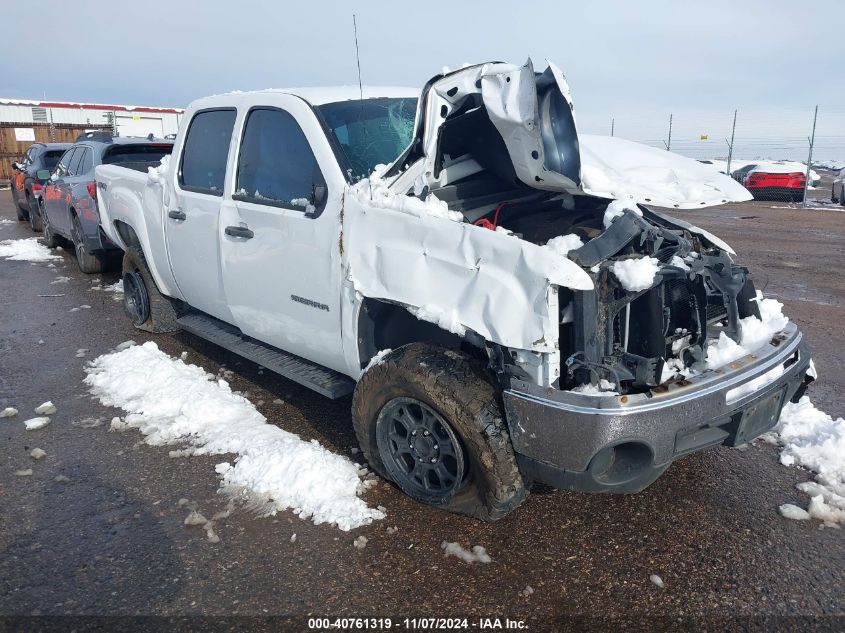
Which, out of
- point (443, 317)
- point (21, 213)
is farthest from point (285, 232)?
point (21, 213)

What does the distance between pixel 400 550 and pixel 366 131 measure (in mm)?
2301

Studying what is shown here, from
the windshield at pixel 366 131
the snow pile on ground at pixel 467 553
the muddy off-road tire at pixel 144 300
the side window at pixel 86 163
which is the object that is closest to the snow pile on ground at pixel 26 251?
the side window at pixel 86 163

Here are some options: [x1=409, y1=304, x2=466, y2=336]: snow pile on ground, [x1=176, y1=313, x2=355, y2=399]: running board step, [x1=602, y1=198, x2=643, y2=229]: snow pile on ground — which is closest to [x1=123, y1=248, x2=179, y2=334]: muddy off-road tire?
[x1=176, y1=313, x2=355, y2=399]: running board step

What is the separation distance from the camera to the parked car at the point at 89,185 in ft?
27.0

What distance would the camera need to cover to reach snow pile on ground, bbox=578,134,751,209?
9.82 feet

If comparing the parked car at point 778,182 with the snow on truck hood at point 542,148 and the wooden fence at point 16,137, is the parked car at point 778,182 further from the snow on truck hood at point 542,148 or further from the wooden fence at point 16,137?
the wooden fence at point 16,137

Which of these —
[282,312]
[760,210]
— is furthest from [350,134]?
[760,210]

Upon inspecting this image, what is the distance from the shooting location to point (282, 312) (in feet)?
12.6

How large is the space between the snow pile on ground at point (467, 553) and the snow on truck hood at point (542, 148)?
1.71m

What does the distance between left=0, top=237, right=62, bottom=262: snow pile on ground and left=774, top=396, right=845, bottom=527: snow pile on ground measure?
10539mm

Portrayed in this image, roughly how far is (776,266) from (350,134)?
782cm

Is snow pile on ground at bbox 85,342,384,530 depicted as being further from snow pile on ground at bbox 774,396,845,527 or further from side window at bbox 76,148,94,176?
side window at bbox 76,148,94,176

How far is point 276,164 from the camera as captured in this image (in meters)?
3.85

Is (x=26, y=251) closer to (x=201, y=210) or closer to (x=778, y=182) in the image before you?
(x=201, y=210)
